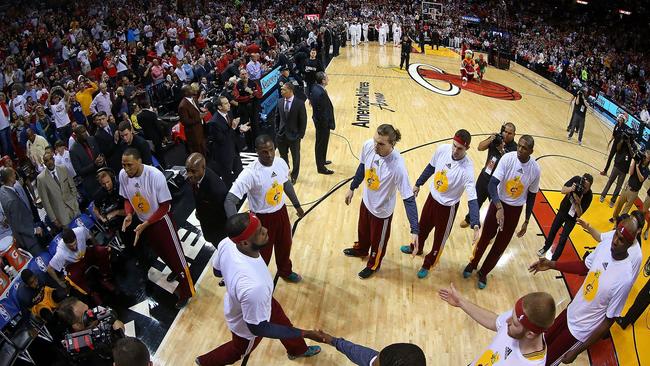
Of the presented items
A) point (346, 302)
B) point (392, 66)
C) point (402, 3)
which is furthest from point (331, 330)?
point (402, 3)

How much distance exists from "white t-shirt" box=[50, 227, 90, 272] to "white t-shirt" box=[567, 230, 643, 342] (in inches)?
191

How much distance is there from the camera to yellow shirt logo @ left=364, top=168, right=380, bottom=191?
462cm

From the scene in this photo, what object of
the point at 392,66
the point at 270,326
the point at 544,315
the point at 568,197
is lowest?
the point at 392,66

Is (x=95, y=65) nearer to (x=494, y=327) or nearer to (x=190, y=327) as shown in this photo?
(x=190, y=327)

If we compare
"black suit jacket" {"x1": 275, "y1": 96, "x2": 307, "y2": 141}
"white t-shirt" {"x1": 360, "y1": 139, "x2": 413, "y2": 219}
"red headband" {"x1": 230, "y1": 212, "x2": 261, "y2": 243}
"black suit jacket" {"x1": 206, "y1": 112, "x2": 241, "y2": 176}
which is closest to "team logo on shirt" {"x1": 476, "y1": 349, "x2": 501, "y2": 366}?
"red headband" {"x1": 230, "y1": 212, "x2": 261, "y2": 243}

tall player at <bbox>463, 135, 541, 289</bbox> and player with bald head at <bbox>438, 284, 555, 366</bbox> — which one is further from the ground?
player with bald head at <bbox>438, 284, 555, 366</bbox>

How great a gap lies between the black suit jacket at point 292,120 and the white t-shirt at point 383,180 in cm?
252

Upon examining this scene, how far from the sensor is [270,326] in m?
3.01

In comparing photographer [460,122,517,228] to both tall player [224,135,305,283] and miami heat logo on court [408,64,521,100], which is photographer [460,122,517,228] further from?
miami heat logo on court [408,64,521,100]

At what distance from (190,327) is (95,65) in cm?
1156

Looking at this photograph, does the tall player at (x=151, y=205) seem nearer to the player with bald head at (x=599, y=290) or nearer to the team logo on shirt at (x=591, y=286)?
the player with bald head at (x=599, y=290)

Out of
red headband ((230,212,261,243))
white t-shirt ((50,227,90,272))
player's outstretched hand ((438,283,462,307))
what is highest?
red headband ((230,212,261,243))

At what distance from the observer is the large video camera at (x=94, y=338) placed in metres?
3.63

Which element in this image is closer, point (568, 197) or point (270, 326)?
point (270, 326)
